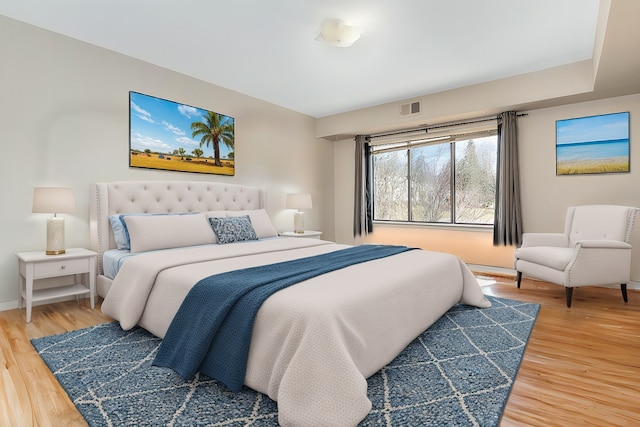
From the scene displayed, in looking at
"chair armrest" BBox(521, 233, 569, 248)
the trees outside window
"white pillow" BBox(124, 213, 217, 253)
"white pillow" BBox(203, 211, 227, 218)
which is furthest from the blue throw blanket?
the trees outside window

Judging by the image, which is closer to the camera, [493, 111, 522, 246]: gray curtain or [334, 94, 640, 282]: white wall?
[334, 94, 640, 282]: white wall

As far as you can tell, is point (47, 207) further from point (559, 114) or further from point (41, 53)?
point (559, 114)

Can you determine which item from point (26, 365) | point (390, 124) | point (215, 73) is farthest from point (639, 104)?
point (26, 365)

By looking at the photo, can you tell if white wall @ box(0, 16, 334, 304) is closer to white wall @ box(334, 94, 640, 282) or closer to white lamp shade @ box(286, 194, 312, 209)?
white lamp shade @ box(286, 194, 312, 209)

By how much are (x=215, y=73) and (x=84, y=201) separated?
1.95m

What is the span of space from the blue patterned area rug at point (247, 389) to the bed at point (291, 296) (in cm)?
10

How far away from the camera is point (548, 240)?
12.2 feet

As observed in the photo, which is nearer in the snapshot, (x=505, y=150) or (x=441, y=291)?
(x=441, y=291)

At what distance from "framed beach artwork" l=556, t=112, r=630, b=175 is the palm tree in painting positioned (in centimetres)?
404

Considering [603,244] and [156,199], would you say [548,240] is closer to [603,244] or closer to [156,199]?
[603,244]

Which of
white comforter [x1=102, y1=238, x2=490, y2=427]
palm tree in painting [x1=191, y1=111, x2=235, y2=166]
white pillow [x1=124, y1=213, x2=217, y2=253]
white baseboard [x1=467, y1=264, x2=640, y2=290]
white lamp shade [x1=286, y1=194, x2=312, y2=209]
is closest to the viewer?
white comforter [x1=102, y1=238, x2=490, y2=427]

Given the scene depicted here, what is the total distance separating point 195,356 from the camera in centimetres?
162

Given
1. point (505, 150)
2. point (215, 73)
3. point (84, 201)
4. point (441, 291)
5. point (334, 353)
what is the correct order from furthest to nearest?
point (505, 150) < point (215, 73) < point (84, 201) < point (441, 291) < point (334, 353)

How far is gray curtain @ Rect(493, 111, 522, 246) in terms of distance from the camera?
4.29 meters
